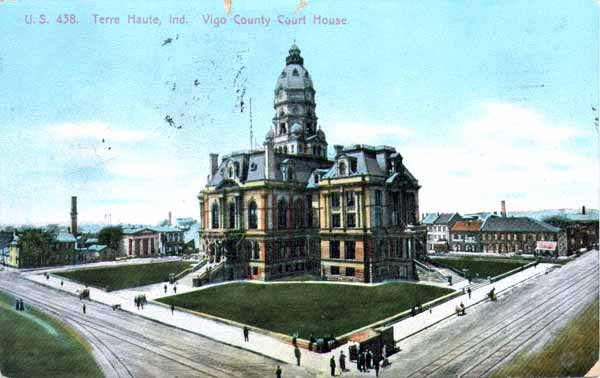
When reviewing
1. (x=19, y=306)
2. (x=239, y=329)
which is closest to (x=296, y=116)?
(x=239, y=329)

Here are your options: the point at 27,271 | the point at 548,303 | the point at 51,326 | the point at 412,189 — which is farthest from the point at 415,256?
the point at 27,271

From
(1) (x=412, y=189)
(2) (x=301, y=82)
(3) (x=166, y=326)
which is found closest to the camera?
(3) (x=166, y=326)

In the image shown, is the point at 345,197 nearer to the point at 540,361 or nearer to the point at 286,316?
the point at 286,316

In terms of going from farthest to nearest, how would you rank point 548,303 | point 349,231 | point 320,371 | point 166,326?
1. point 349,231
2. point 548,303
3. point 166,326
4. point 320,371

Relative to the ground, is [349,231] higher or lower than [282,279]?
higher

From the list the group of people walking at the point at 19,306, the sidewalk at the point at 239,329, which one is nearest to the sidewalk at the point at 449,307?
the sidewalk at the point at 239,329

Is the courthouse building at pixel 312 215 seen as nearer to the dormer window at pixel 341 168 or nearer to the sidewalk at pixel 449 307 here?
the dormer window at pixel 341 168
